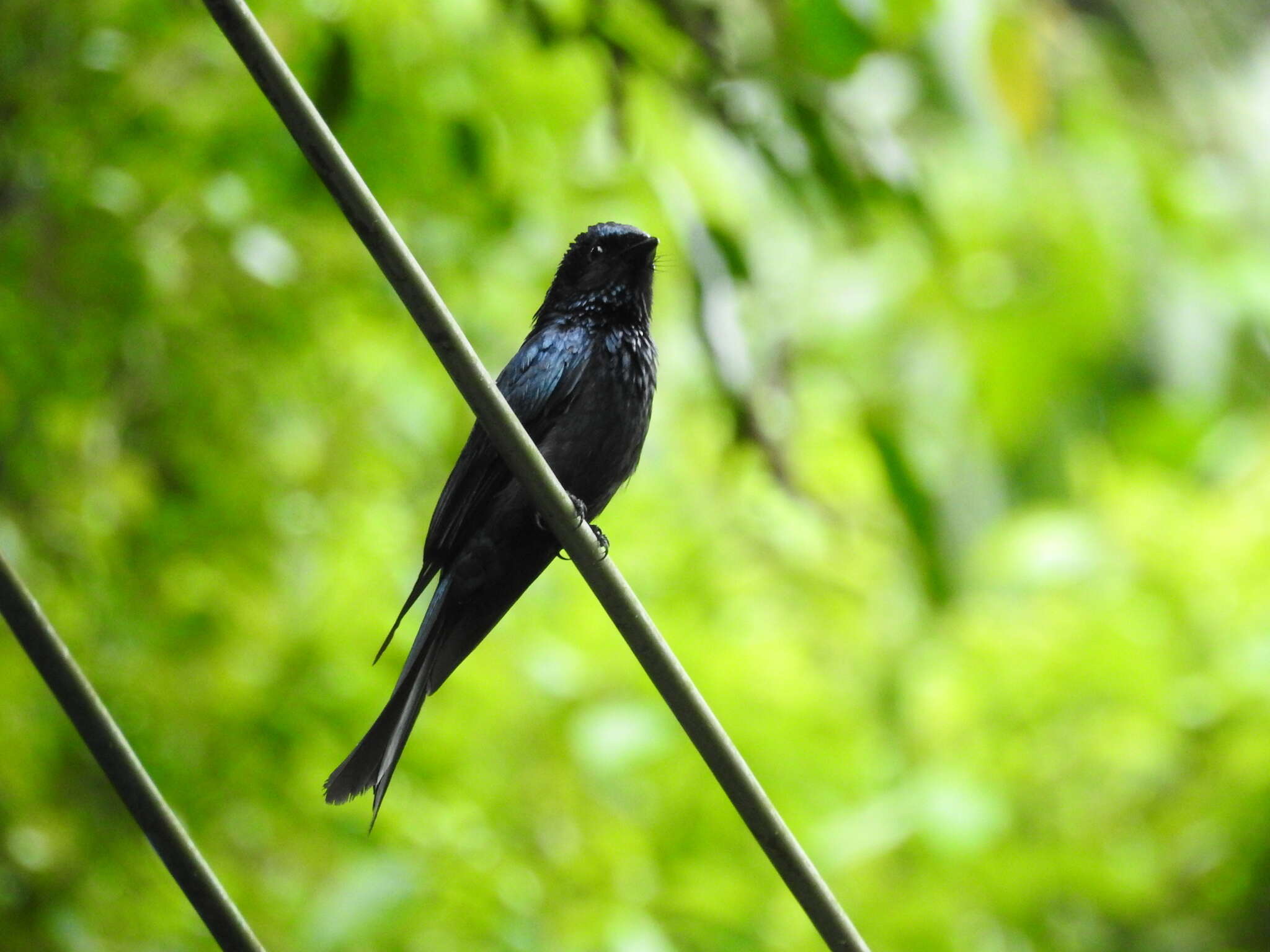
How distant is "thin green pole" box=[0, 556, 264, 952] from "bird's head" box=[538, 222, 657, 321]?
39.6 inches

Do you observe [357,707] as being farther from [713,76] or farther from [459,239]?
[713,76]

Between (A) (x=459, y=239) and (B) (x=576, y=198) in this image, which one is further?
(A) (x=459, y=239)

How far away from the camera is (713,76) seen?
2406 mm

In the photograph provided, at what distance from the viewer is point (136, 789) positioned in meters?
1.12

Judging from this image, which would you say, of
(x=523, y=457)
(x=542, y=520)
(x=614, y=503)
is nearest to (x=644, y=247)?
(x=542, y=520)

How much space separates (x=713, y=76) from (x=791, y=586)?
2.24 metres

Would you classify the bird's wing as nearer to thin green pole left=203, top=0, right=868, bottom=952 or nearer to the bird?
the bird

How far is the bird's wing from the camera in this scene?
1704 mm

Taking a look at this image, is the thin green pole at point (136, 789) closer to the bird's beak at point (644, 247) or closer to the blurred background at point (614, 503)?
the bird's beak at point (644, 247)

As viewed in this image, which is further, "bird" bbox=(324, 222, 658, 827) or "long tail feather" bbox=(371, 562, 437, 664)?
"bird" bbox=(324, 222, 658, 827)

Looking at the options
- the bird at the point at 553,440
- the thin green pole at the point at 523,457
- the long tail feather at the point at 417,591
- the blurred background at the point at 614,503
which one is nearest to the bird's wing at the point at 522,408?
the bird at the point at 553,440

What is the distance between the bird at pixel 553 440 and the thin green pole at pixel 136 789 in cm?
38

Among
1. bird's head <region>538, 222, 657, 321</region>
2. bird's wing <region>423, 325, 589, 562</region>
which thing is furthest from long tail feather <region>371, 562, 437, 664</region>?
bird's head <region>538, 222, 657, 321</region>

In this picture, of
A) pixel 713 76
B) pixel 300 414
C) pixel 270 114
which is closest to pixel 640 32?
pixel 713 76
